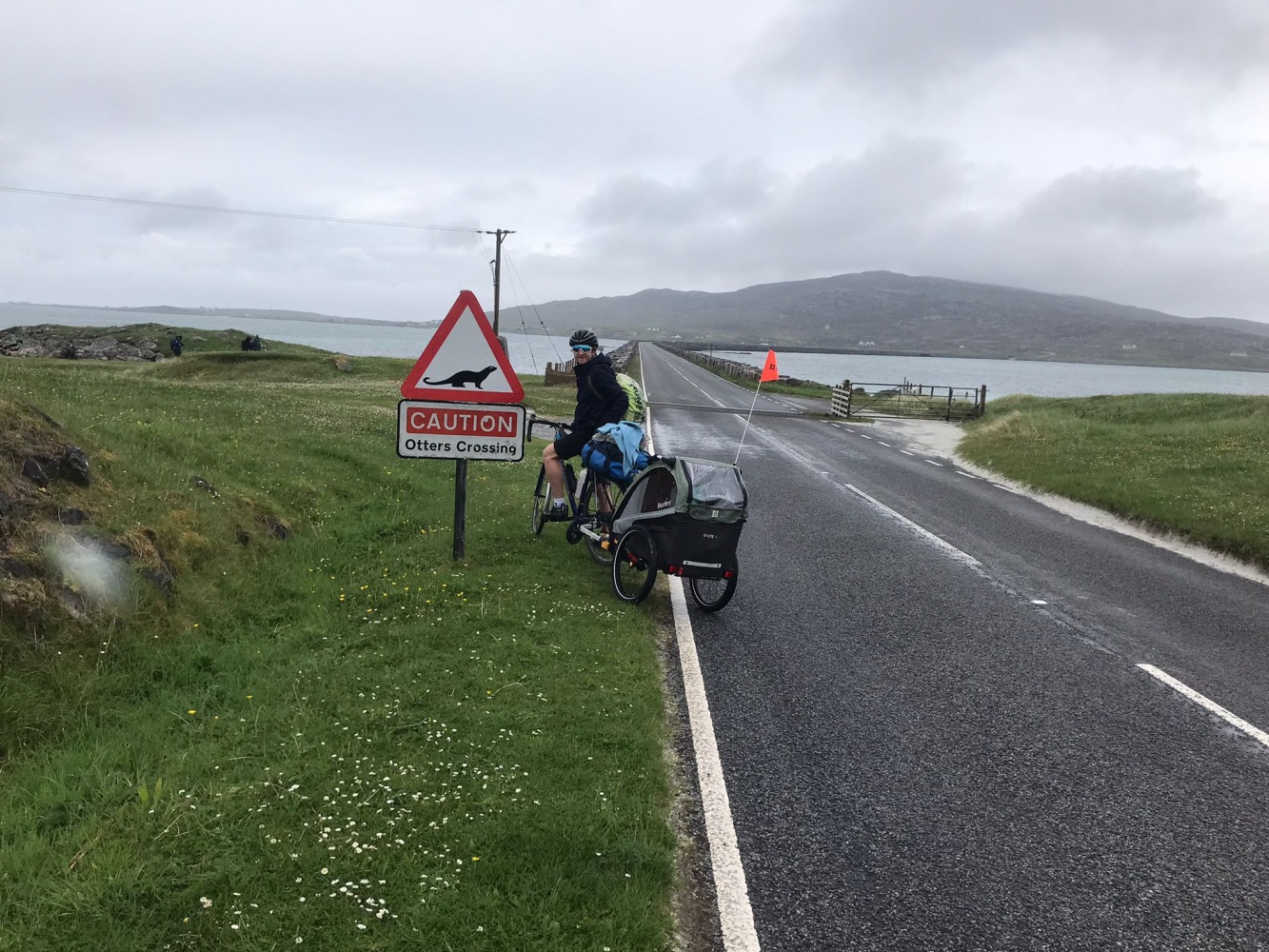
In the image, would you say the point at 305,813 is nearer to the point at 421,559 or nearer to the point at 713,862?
the point at 713,862

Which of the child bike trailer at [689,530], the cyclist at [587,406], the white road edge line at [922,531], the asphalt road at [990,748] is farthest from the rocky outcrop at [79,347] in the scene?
the asphalt road at [990,748]

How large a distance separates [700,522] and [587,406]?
224 cm

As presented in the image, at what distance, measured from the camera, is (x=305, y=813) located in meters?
3.48

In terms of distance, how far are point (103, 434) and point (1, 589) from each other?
406 cm

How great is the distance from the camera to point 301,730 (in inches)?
166

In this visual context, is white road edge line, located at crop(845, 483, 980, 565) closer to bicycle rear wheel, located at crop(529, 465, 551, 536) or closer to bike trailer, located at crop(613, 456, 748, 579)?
bike trailer, located at crop(613, 456, 748, 579)

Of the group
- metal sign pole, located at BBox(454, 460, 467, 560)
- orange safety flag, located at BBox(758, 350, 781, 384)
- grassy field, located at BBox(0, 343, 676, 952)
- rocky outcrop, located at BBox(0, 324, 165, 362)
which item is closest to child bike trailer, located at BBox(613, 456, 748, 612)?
grassy field, located at BBox(0, 343, 676, 952)

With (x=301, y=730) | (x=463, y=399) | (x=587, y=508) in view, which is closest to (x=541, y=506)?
(x=587, y=508)

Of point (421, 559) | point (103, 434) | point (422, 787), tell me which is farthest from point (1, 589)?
point (103, 434)

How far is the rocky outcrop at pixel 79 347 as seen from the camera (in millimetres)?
53719

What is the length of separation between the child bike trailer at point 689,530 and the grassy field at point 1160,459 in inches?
294

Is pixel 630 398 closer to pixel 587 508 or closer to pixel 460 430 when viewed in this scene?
pixel 587 508

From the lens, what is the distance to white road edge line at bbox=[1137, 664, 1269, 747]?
4.91m

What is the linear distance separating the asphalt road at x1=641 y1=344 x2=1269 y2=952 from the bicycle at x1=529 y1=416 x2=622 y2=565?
1.49m
